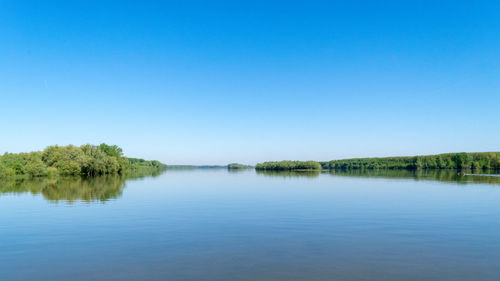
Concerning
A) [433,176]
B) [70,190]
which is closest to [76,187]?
[70,190]

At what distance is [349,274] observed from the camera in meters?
11.6

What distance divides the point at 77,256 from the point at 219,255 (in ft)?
22.8

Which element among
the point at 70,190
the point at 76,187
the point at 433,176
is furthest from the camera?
the point at 433,176

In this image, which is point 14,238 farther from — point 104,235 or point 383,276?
point 383,276

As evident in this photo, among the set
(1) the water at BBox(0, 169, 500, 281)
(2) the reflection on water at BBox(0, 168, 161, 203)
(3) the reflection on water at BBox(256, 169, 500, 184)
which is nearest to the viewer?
(1) the water at BBox(0, 169, 500, 281)

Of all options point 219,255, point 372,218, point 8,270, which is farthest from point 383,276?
point 8,270

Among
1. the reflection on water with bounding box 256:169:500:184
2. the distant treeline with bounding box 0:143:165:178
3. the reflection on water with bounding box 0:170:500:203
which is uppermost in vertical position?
the distant treeline with bounding box 0:143:165:178

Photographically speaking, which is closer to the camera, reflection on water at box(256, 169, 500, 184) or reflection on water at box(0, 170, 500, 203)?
reflection on water at box(0, 170, 500, 203)

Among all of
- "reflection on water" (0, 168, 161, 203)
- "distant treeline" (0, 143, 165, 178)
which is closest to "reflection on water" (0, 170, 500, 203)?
"reflection on water" (0, 168, 161, 203)

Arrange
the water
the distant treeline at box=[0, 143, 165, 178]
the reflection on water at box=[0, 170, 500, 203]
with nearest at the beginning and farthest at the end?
the water → the reflection on water at box=[0, 170, 500, 203] → the distant treeline at box=[0, 143, 165, 178]

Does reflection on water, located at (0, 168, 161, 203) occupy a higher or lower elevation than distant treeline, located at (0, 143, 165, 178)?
lower

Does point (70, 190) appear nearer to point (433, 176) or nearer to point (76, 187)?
point (76, 187)

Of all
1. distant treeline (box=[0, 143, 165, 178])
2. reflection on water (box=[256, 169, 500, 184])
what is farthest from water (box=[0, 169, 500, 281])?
distant treeline (box=[0, 143, 165, 178])

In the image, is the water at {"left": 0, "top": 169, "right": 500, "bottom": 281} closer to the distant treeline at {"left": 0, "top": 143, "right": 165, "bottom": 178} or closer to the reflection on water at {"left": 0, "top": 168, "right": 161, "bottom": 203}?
the reflection on water at {"left": 0, "top": 168, "right": 161, "bottom": 203}
